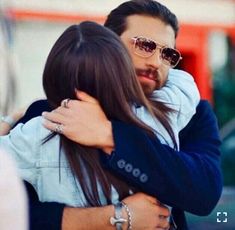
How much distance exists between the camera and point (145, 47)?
2459mm

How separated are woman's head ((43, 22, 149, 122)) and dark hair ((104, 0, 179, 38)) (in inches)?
13.3

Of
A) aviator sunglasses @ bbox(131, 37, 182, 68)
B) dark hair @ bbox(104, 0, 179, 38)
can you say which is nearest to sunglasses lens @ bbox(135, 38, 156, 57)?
aviator sunglasses @ bbox(131, 37, 182, 68)

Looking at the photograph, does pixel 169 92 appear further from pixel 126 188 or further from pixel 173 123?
pixel 126 188

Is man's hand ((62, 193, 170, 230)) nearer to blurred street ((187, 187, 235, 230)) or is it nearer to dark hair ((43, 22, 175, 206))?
dark hair ((43, 22, 175, 206))

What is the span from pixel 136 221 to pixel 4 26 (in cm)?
62

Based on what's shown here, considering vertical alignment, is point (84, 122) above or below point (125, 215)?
above

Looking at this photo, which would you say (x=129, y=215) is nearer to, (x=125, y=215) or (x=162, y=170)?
(x=125, y=215)

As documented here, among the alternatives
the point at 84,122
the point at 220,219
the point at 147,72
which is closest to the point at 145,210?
the point at 84,122

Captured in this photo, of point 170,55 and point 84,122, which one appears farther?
point 170,55

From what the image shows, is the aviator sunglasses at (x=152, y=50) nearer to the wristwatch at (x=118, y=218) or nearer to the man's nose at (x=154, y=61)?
the man's nose at (x=154, y=61)

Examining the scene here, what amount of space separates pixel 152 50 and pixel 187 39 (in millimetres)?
7780

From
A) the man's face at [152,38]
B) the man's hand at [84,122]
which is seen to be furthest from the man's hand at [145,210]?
the man's face at [152,38]

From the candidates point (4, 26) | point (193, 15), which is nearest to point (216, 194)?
point (4, 26)

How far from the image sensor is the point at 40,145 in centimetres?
220
